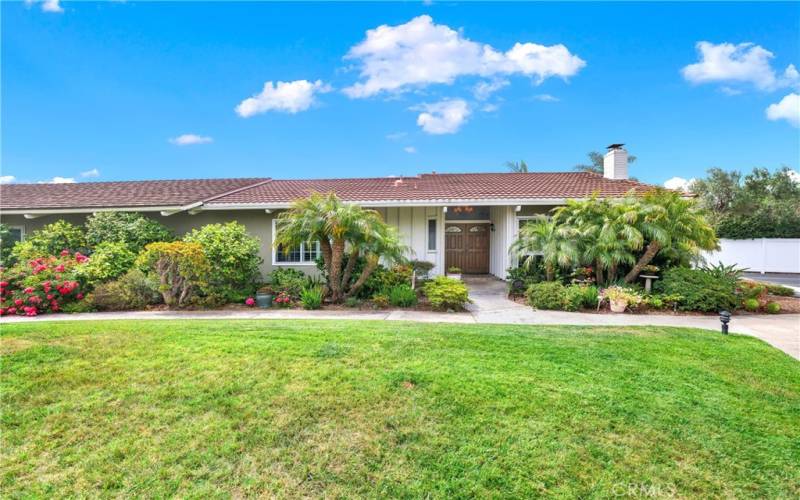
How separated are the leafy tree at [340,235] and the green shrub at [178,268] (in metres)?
1.99

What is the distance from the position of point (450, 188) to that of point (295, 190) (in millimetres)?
6051

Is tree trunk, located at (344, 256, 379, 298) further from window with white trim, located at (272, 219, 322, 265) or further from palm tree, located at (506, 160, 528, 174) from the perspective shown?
palm tree, located at (506, 160, 528, 174)

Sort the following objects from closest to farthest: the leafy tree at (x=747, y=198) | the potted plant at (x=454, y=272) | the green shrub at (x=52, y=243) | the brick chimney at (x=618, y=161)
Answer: the green shrub at (x=52, y=243)
the potted plant at (x=454, y=272)
the brick chimney at (x=618, y=161)
the leafy tree at (x=747, y=198)

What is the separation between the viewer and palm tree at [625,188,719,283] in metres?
8.77

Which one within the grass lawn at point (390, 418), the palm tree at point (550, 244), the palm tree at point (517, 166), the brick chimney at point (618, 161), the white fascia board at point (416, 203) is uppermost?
the palm tree at point (517, 166)

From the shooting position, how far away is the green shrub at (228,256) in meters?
9.09

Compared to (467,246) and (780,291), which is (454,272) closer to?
(467,246)

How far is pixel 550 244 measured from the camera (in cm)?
942

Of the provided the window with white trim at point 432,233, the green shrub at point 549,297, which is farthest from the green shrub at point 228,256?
the green shrub at point 549,297

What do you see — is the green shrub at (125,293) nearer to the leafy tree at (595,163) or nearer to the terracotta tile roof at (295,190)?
the terracotta tile roof at (295,190)

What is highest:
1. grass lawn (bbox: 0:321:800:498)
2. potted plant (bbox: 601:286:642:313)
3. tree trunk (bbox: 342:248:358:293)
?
tree trunk (bbox: 342:248:358:293)

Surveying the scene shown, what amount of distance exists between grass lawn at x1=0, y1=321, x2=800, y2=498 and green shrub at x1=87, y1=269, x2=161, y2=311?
150 inches

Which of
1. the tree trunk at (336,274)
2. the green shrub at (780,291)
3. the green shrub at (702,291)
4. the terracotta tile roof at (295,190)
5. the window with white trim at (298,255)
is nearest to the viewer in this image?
Answer: the green shrub at (702,291)

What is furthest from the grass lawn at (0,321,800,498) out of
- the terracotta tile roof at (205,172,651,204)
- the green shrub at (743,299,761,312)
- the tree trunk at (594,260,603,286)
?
the terracotta tile roof at (205,172,651,204)
